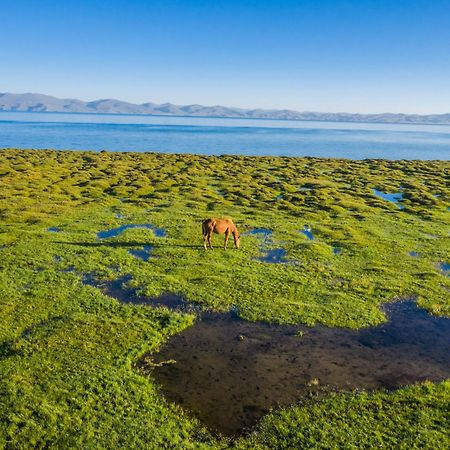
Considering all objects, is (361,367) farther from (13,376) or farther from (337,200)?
(337,200)

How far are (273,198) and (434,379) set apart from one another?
5259cm

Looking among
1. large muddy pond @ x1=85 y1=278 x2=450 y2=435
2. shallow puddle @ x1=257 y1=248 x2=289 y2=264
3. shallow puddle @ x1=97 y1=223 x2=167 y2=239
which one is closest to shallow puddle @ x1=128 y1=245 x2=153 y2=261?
shallow puddle @ x1=97 y1=223 x2=167 y2=239

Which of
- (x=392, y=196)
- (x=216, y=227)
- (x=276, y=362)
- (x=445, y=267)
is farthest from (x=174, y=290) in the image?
(x=392, y=196)

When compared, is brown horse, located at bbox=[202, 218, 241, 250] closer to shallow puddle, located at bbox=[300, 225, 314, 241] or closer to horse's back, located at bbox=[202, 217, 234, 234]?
horse's back, located at bbox=[202, 217, 234, 234]

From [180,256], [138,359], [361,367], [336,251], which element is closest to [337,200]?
[336,251]

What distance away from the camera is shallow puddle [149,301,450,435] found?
19.2 m

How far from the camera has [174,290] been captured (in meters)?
30.6

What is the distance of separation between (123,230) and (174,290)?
18.7m

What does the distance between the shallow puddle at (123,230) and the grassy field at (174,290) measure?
1.05 metres

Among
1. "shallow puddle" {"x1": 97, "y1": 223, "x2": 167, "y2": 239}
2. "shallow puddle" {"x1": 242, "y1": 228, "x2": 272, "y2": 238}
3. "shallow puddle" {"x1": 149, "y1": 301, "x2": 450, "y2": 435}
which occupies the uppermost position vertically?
"shallow puddle" {"x1": 97, "y1": 223, "x2": 167, "y2": 239}

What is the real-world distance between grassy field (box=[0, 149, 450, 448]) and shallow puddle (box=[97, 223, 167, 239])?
3.43ft

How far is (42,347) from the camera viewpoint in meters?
22.0

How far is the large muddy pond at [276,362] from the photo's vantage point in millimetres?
19203

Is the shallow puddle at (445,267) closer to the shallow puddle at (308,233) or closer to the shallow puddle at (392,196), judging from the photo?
the shallow puddle at (308,233)
